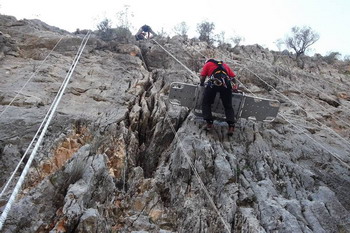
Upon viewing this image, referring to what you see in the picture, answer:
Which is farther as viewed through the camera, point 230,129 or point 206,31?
point 206,31

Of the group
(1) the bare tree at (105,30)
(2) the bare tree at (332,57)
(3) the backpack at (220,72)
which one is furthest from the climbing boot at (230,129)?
(2) the bare tree at (332,57)

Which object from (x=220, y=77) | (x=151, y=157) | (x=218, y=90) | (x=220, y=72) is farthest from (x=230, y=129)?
(x=151, y=157)

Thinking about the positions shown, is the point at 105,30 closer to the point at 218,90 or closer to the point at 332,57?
the point at 218,90

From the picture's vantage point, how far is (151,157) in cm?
724

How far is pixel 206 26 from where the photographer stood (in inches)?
714

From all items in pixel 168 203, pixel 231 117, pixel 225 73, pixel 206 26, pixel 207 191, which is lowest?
pixel 168 203

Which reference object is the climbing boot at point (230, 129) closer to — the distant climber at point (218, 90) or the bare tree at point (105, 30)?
the distant climber at point (218, 90)

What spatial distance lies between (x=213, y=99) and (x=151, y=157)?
213 centimetres

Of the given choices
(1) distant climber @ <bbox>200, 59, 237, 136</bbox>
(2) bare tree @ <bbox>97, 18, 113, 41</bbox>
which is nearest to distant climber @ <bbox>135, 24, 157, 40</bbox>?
(2) bare tree @ <bbox>97, 18, 113, 41</bbox>

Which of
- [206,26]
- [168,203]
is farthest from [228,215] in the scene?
[206,26]

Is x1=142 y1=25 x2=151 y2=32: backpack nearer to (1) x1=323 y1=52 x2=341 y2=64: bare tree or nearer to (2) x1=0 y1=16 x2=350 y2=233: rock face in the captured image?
(2) x1=0 y1=16 x2=350 y2=233: rock face

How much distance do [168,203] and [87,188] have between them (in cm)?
162

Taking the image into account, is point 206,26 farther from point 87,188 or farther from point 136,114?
point 87,188

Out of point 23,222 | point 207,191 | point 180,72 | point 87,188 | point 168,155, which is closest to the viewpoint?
point 23,222
